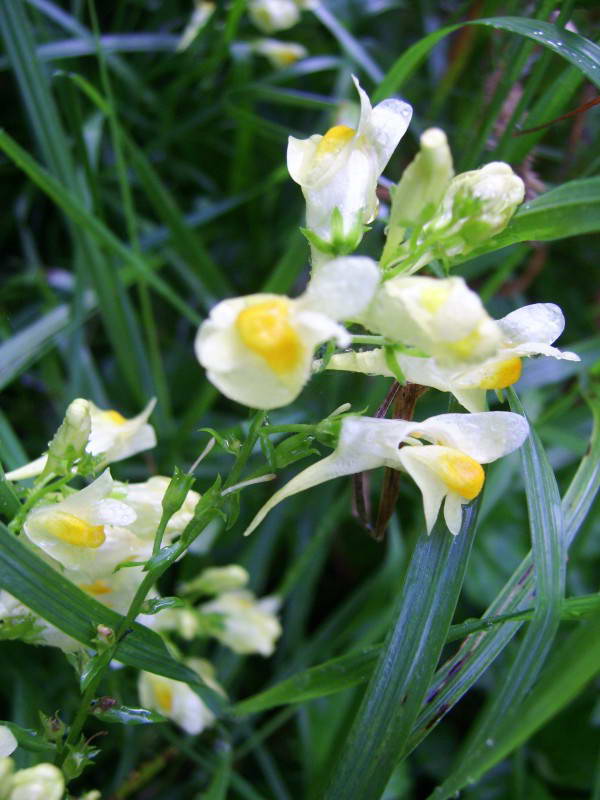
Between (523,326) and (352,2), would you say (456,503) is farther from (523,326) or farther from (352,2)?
(352,2)

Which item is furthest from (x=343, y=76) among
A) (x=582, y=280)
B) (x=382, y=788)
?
(x=382, y=788)

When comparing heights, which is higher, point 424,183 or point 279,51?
point 424,183

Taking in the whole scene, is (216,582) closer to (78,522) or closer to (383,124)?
(78,522)

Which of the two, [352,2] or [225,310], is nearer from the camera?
[225,310]

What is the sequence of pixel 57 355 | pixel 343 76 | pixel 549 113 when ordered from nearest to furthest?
pixel 549 113
pixel 57 355
pixel 343 76

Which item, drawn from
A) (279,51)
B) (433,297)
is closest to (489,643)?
(433,297)

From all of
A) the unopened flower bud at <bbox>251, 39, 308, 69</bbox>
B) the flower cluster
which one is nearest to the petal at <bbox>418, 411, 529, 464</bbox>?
the flower cluster

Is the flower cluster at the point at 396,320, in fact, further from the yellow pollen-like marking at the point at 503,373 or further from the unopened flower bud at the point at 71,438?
the unopened flower bud at the point at 71,438
